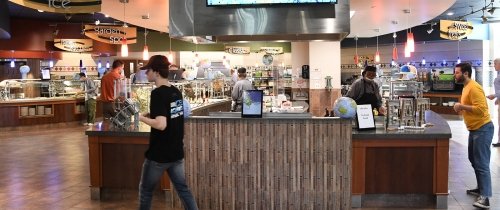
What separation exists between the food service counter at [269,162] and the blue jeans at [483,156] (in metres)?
1.56

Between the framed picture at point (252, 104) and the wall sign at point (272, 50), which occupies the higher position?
the wall sign at point (272, 50)

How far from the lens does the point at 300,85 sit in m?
16.9

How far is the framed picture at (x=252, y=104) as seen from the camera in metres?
5.30

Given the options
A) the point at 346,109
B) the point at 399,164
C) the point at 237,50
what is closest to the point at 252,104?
the point at 346,109

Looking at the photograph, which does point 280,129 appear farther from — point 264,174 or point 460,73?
point 460,73

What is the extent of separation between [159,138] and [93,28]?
1116 cm

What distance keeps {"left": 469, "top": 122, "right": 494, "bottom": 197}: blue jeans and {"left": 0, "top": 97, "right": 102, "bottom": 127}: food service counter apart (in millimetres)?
12560

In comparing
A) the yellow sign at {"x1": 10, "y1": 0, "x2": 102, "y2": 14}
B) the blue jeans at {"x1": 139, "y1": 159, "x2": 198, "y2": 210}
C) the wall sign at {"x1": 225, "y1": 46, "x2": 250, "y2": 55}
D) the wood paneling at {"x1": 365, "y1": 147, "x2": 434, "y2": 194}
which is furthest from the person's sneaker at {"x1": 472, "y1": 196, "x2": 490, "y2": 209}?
the wall sign at {"x1": 225, "y1": 46, "x2": 250, "y2": 55}

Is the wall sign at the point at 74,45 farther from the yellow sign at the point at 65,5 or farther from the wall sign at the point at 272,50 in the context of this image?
the yellow sign at the point at 65,5

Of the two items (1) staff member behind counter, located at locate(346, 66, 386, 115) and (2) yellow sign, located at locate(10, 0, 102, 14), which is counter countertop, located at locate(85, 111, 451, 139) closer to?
(1) staff member behind counter, located at locate(346, 66, 386, 115)

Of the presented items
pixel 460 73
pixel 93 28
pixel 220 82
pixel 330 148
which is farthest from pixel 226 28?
pixel 93 28

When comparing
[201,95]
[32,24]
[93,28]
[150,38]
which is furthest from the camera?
[150,38]

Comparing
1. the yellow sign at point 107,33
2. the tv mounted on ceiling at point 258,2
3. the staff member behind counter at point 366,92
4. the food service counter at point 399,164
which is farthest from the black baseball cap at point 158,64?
the yellow sign at point 107,33

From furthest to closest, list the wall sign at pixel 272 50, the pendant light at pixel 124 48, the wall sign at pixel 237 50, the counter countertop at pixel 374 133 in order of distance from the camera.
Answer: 1. the wall sign at pixel 272 50
2. the wall sign at pixel 237 50
3. the pendant light at pixel 124 48
4. the counter countertop at pixel 374 133
